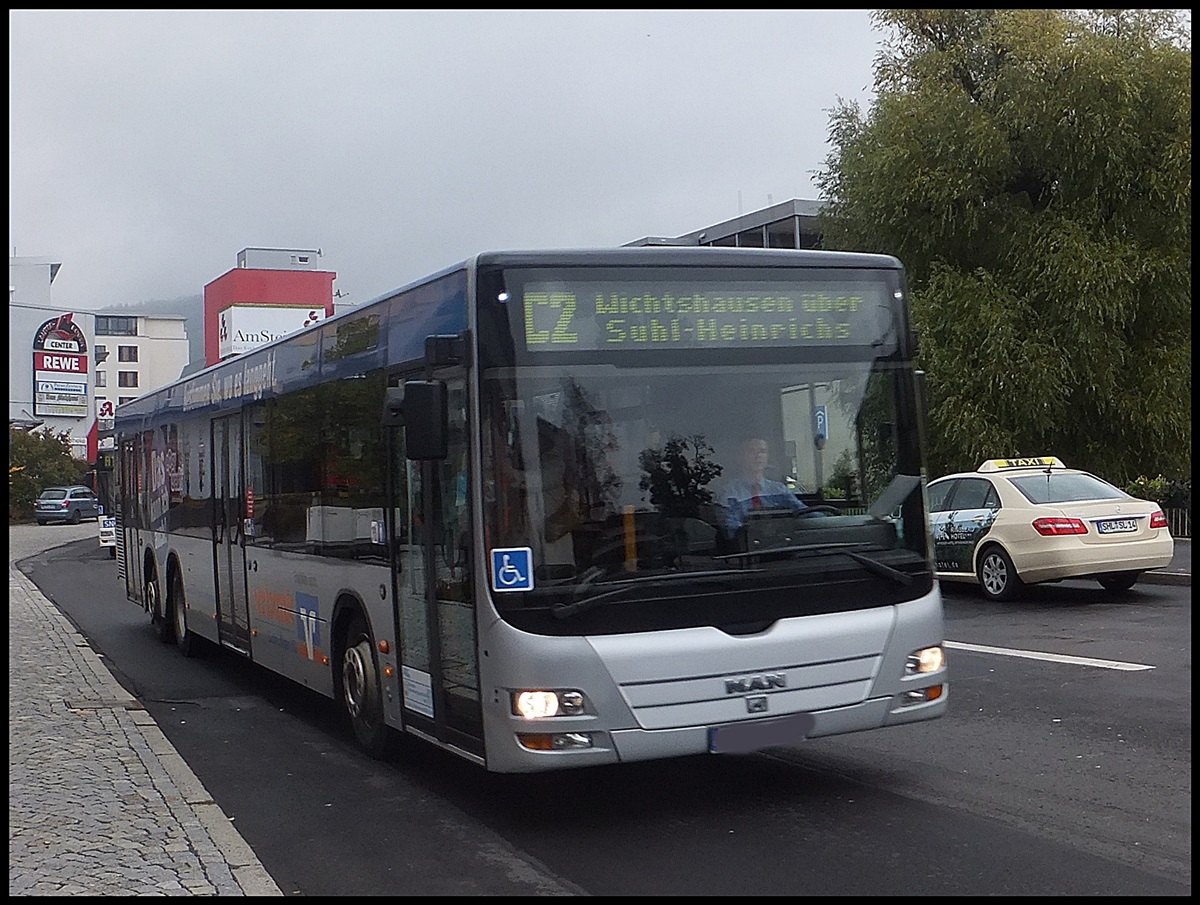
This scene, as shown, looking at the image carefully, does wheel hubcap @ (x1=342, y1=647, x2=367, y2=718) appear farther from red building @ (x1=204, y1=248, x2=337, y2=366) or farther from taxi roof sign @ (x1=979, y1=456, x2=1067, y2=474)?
red building @ (x1=204, y1=248, x2=337, y2=366)

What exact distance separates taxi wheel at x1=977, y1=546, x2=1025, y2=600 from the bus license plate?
34.6 feet

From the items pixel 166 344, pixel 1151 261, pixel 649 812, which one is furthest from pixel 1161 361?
pixel 166 344

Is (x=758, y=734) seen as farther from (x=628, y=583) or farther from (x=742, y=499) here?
(x=742, y=499)

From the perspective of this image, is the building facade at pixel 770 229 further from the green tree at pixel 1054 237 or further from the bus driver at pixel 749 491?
the bus driver at pixel 749 491

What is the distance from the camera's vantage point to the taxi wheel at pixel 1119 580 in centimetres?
1698

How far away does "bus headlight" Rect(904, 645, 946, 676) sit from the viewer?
7480 millimetres

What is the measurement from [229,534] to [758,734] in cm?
695

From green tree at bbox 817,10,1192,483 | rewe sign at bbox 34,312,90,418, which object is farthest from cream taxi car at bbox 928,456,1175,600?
rewe sign at bbox 34,312,90,418

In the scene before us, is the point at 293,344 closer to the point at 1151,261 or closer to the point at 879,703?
the point at 879,703

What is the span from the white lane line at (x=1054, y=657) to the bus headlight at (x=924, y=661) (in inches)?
180

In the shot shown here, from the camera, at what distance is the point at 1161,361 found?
25172 millimetres

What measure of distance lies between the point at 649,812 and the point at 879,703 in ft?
4.21

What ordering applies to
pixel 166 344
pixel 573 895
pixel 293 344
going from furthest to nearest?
1. pixel 166 344
2. pixel 293 344
3. pixel 573 895

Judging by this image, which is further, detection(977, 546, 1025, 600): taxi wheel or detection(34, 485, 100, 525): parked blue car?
detection(34, 485, 100, 525): parked blue car
